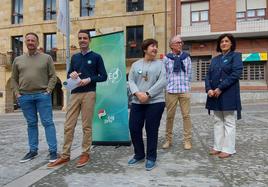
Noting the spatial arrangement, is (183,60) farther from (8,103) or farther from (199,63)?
(8,103)

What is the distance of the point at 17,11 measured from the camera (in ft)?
100

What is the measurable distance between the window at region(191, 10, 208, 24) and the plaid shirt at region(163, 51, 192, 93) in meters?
21.1

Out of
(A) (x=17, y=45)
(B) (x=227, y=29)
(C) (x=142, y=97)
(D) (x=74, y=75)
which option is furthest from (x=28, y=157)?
(A) (x=17, y=45)

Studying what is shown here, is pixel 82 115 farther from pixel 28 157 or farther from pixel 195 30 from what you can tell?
pixel 195 30

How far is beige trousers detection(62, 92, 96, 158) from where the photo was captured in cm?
502

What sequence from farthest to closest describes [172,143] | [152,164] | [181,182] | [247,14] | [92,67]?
[247,14]
[172,143]
[92,67]
[152,164]
[181,182]

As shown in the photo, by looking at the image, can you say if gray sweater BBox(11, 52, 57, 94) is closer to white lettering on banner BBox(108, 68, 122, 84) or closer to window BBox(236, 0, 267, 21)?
white lettering on banner BBox(108, 68, 122, 84)

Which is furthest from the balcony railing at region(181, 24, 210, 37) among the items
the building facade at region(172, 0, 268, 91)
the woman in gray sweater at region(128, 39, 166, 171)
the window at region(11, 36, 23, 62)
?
the woman in gray sweater at region(128, 39, 166, 171)

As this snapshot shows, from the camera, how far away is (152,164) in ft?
15.4

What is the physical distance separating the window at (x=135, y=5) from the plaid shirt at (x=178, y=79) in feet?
71.4

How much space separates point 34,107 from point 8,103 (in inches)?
1047

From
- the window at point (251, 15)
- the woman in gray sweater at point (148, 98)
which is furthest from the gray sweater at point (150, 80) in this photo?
the window at point (251, 15)

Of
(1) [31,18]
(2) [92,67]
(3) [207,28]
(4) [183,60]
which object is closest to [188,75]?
(4) [183,60]

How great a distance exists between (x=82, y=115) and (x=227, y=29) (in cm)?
2195
